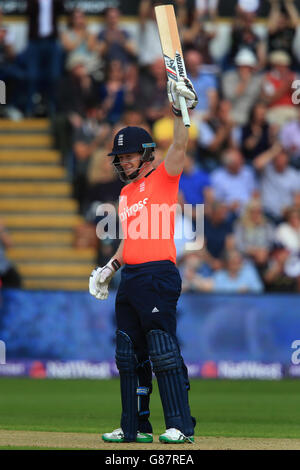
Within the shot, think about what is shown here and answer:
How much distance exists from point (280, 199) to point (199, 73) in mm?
2698

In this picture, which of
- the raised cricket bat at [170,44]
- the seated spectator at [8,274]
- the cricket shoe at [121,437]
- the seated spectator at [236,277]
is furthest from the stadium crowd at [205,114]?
the raised cricket bat at [170,44]

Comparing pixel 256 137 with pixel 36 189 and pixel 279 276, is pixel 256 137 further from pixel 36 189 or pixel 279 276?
pixel 36 189

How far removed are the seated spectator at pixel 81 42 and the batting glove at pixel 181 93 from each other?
38.1ft

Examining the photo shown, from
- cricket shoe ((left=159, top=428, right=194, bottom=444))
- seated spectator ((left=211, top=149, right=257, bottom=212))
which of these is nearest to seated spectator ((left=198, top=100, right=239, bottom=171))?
seated spectator ((left=211, top=149, right=257, bottom=212))

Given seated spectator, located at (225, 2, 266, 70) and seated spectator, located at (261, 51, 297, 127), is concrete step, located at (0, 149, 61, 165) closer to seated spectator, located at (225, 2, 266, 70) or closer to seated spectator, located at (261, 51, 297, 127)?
seated spectator, located at (225, 2, 266, 70)

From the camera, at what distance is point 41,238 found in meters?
18.3

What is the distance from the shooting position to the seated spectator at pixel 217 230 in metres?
17.0

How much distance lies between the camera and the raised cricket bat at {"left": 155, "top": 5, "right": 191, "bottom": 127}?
7.68 m

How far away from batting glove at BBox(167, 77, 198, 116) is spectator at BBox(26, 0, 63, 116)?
38.9ft

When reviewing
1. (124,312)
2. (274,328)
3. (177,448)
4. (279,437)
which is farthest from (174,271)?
(274,328)

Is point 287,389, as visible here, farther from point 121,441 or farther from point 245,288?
point 121,441

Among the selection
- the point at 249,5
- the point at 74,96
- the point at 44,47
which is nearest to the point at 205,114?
the point at 74,96

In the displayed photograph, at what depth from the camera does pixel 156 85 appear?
18797 mm

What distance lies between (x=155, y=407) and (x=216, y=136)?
7142 millimetres
